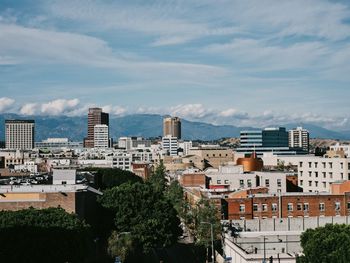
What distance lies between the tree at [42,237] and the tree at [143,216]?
1488 centimetres

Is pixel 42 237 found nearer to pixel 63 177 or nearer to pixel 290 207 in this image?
pixel 63 177

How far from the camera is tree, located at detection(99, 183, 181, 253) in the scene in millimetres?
83125

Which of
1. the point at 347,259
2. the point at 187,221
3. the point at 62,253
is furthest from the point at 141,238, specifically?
the point at 347,259

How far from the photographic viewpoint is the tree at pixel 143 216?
83.1 meters

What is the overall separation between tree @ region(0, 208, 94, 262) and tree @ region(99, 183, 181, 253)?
48.8 feet

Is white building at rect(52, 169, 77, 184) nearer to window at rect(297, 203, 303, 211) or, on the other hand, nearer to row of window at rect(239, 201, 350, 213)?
row of window at rect(239, 201, 350, 213)

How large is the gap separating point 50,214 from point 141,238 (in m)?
17.2

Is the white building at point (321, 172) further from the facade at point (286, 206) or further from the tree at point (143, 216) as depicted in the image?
the tree at point (143, 216)

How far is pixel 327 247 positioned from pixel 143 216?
3376 centimetres

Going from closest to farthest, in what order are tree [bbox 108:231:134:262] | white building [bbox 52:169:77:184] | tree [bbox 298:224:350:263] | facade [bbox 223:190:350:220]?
1. tree [bbox 298:224:350:263]
2. tree [bbox 108:231:134:262]
3. facade [bbox 223:190:350:220]
4. white building [bbox 52:169:77:184]

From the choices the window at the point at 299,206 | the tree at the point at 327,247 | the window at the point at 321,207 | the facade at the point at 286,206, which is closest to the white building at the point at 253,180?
the window at the point at 299,206

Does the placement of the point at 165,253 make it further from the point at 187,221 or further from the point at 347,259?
the point at 347,259

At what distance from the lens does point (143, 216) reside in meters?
85.3

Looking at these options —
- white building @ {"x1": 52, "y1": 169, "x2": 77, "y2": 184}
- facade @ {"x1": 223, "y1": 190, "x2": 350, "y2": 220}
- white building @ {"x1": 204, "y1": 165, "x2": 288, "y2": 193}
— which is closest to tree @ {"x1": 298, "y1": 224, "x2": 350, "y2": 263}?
facade @ {"x1": 223, "y1": 190, "x2": 350, "y2": 220}
